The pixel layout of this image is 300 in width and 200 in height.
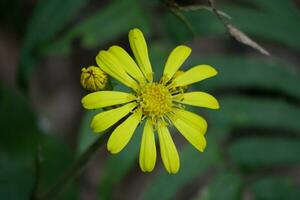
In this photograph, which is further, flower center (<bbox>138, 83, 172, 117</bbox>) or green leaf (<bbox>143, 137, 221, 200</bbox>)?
green leaf (<bbox>143, 137, 221, 200</bbox>)

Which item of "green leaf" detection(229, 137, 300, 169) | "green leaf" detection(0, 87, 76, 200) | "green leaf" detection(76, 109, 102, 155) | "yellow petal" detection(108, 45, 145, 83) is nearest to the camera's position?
"yellow petal" detection(108, 45, 145, 83)

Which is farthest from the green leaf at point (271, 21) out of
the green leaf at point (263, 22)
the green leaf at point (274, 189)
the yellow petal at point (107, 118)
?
the yellow petal at point (107, 118)

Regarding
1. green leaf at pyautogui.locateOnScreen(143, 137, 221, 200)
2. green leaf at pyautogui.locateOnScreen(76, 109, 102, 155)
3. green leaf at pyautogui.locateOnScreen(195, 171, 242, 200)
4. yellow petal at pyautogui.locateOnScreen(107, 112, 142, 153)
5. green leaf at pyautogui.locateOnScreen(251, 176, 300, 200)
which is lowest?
green leaf at pyautogui.locateOnScreen(251, 176, 300, 200)

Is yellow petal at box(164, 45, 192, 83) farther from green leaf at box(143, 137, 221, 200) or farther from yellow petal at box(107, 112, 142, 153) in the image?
green leaf at box(143, 137, 221, 200)

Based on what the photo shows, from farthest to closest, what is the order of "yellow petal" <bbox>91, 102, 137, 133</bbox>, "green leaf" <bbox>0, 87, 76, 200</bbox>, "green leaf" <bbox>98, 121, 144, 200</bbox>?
"green leaf" <bbox>0, 87, 76, 200</bbox>
"green leaf" <bbox>98, 121, 144, 200</bbox>
"yellow petal" <bbox>91, 102, 137, 133</bbox>

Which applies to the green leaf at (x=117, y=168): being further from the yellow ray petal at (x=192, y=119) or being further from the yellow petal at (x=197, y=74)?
the yellow petal at (x=197, y=74)

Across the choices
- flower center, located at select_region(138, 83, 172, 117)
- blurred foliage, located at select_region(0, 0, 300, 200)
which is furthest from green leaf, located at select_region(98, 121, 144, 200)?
flower center, located at select_region(138, 83, 172, 117)

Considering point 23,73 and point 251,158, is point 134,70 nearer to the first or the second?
point 23,73
